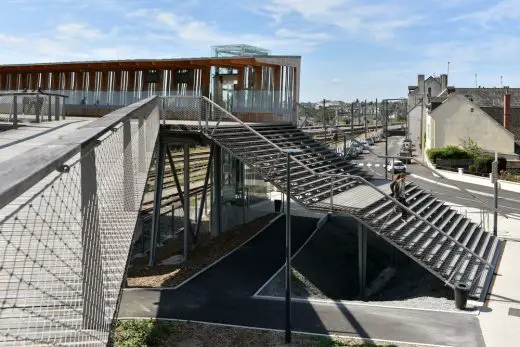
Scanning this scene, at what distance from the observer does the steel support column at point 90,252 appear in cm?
376

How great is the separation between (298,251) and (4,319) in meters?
A: 14.3

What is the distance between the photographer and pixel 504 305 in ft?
39.4

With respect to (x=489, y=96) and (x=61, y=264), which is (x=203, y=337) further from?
(x=489, y=96)

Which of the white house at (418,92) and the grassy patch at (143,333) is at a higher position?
the white house at (418,92)

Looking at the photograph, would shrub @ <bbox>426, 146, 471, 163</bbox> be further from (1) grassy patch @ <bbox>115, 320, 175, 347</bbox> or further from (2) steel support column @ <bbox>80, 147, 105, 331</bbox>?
(2) steel support column @ <bbox>80, 147, 105, 331</bbox>

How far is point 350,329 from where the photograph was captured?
10.5 metres

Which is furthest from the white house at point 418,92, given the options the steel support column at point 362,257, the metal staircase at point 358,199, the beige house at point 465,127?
the steel support column at point 362,257

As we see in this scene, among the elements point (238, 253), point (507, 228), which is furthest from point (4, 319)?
point (507, 228)

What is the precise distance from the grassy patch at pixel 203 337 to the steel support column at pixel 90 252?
18.3 feet

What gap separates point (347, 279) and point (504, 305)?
197 inches

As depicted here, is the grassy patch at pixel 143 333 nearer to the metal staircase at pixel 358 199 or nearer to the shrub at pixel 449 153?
the metal staircase at pixel 358 199

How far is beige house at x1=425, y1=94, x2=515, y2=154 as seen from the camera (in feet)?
144

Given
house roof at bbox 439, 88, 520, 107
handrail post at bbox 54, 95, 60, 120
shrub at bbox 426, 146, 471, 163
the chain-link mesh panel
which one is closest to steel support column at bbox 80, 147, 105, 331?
the chain-link mesh panel

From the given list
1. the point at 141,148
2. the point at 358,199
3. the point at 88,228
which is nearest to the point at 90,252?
the point at 88,228
